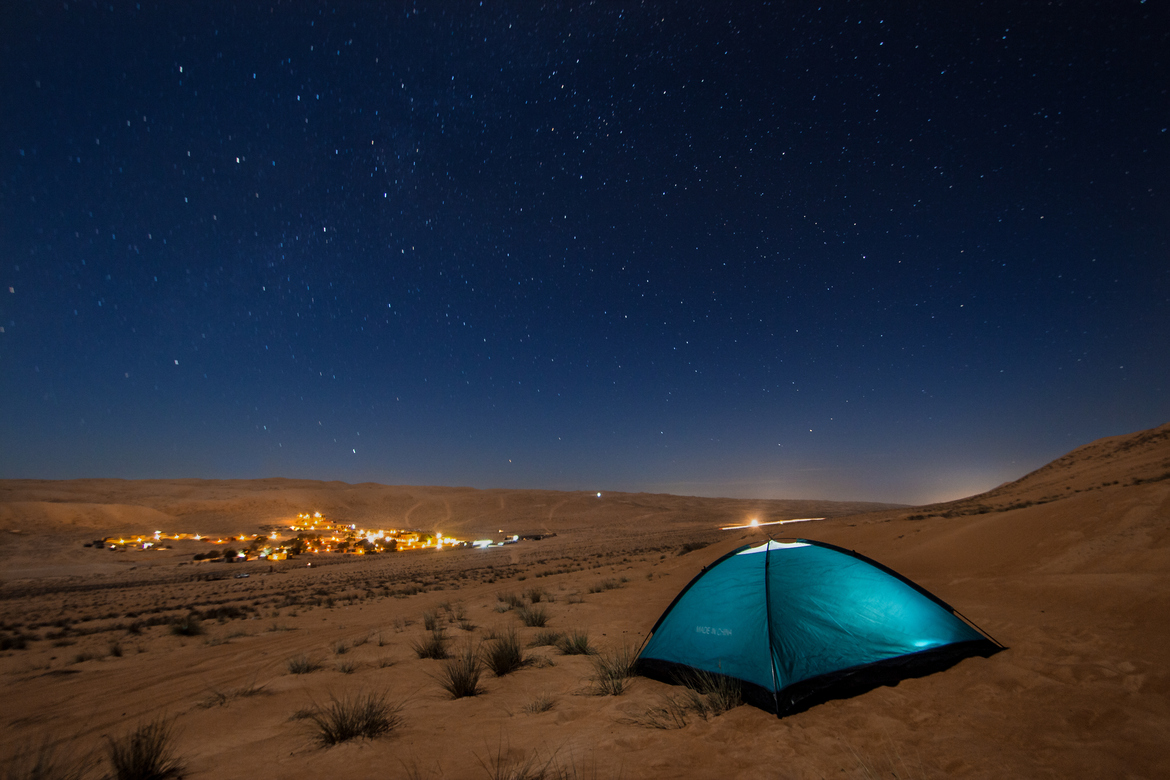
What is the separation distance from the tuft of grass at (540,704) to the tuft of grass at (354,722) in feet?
4.95

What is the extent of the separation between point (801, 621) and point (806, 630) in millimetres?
105

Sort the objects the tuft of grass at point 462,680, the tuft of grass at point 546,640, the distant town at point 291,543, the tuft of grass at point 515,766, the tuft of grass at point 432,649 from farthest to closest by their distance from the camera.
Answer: the distant town at point 291,543, the tuft of grass at point 546,640, the tuft of grass at point 432,649, the tuft of grass at point 462,680, the tuft of grass at point 515,766

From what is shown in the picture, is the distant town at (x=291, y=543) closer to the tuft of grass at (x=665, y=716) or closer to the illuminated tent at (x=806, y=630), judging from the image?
the illuminated tent at (x=806, y=630)

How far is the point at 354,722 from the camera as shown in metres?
5.09

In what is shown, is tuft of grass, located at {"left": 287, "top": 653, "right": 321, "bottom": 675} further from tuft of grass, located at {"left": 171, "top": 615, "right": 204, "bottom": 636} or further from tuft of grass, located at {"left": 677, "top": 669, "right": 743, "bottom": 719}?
tuft of grass, located at {"left": 171, "top": 615, "right": 204, "bottom": 636}

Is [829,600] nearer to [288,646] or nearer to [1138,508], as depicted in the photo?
[1138,508]

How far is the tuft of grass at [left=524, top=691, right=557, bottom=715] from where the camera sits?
563cm

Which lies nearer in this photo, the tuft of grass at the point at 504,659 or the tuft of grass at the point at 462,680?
the tuft of grass at the point at 462,680

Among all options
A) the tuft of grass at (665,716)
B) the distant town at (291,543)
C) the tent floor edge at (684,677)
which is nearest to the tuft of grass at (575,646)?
the tent floor edge at (684,677)

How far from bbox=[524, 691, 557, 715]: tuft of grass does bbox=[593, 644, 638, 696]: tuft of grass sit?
0.60 meters

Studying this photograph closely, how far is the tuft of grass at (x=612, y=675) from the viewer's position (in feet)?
20.0

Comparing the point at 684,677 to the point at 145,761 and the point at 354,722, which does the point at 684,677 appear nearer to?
the point at 354,722

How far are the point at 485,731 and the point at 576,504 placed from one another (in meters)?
101

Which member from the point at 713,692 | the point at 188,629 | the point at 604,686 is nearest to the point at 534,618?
the point at 604,686
